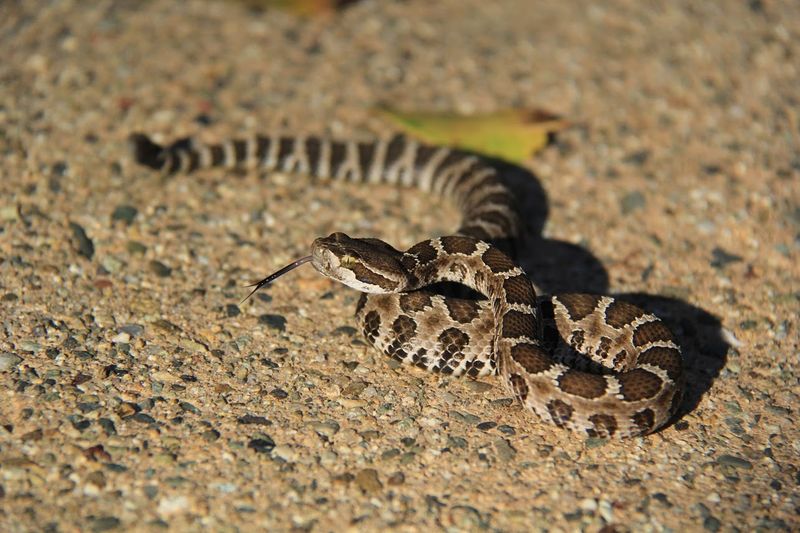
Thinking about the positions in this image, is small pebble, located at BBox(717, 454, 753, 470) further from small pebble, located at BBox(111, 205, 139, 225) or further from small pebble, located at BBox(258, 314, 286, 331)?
small pebble, located at BBox(111, 205, 139, 225)

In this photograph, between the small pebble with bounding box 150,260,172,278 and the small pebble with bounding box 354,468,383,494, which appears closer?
the small pebble with bounding box 354,468,383,494

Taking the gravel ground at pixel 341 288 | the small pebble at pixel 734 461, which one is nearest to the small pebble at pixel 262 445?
the gravel ground at pixel 341 288

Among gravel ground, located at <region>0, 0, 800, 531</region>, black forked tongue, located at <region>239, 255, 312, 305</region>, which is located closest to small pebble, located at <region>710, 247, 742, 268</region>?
gravel ground, located at <region>0, 0, 800, 531</region>

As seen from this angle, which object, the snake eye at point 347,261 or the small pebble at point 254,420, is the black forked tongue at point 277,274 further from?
the small pebble at point 254,420

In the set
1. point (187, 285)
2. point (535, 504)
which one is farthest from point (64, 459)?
point (535, 504)

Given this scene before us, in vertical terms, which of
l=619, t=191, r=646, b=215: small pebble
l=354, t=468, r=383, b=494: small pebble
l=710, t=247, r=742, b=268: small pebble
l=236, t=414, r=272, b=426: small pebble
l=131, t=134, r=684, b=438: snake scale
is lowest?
l=236, t=414, r=272, b=426: small pebble
